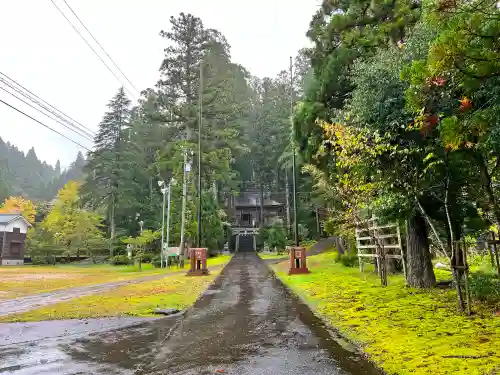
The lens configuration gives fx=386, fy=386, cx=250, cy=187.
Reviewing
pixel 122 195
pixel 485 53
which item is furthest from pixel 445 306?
pixel 122 195

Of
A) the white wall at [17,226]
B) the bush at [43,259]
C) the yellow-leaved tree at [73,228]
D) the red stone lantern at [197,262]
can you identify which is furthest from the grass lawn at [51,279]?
the white wall at [17,226]

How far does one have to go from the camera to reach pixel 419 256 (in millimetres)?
10273

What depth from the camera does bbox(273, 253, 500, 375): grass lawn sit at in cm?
432

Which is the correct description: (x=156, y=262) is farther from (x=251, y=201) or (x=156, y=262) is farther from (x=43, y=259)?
(x=251, y=201)

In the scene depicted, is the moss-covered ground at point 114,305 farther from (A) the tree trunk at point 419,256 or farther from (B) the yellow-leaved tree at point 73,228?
(B) the yellow-leaved tree at point 73,228

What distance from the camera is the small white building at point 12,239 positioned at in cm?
3872

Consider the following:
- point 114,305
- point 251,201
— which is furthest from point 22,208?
point 114,305

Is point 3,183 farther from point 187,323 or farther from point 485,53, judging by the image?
point 485,53

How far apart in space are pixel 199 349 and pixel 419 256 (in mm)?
7198

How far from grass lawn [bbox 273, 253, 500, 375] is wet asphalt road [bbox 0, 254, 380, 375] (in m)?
0.49

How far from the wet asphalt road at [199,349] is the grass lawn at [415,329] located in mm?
487

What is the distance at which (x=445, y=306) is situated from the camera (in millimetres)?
7551

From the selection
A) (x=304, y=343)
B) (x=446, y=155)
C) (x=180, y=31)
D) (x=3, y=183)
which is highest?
(x=180, y=31)

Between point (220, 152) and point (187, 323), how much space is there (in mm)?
26334
